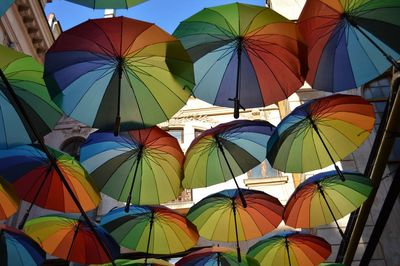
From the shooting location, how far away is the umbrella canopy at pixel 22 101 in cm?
501

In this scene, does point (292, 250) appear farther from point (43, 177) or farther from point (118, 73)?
point (118, 73)

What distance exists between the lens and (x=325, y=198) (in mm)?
7379

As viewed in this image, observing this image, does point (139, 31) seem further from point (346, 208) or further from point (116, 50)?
point (346, 208)

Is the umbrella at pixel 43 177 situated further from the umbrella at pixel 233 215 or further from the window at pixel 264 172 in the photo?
the window at pixel 264 172

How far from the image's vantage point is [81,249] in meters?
7.77

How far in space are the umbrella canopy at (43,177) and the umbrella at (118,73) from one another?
5.09 ft

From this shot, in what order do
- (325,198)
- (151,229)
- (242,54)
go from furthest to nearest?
1. (151,229)
2. (325,198)
3. (242,54)

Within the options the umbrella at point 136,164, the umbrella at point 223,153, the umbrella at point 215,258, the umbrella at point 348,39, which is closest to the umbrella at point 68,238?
the umbrella at point 136,164

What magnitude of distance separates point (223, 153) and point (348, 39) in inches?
111

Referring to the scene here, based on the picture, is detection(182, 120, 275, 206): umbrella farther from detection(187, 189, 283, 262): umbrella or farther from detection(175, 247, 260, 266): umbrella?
detection(175, 247, 260, 266): umbrella

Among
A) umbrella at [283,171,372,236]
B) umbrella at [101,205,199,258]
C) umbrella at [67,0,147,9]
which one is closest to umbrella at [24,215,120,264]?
umbrella at [101,205,199,258]

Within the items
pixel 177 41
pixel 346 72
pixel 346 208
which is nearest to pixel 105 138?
pixel 177 41

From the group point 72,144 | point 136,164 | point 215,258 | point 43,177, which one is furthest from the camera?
point 72,144

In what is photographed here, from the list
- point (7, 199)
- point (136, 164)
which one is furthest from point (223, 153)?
point (7, 199)
